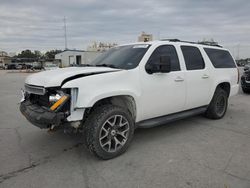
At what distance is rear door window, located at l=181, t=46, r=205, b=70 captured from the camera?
436 cm

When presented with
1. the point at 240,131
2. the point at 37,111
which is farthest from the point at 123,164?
the point at 240,131

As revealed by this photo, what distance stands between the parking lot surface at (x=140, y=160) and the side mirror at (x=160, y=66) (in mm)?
1393

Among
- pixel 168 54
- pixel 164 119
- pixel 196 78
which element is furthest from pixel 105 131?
pixel 196 78

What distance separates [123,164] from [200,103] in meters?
2.57

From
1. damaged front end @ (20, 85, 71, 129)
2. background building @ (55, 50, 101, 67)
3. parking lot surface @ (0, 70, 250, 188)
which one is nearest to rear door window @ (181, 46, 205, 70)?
parking lot surface @ (0, 70, 250, 188)

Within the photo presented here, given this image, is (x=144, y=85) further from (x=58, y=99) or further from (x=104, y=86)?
(x=58, y=99)

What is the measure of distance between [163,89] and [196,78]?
3.51ft

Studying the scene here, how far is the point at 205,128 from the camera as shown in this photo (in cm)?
472

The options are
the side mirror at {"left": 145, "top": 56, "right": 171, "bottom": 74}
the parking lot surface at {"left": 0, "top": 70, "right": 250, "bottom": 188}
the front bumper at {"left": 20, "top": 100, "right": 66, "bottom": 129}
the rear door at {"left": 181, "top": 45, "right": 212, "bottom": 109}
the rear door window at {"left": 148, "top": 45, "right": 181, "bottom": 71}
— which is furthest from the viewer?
the rear door at {"left": 181, "top": 45, "right": 212, "bottom": 109}

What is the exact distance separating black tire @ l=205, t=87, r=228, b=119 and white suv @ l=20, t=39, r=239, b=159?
220mm

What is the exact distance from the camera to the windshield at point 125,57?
11.9 feet

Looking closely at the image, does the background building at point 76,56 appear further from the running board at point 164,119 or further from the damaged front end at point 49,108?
the damaged front end at point 49,108

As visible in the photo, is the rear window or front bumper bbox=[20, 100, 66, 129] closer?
front bumper bbox=[20, 100, 66, 129]

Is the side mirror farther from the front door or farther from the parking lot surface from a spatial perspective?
the parking lot surface
